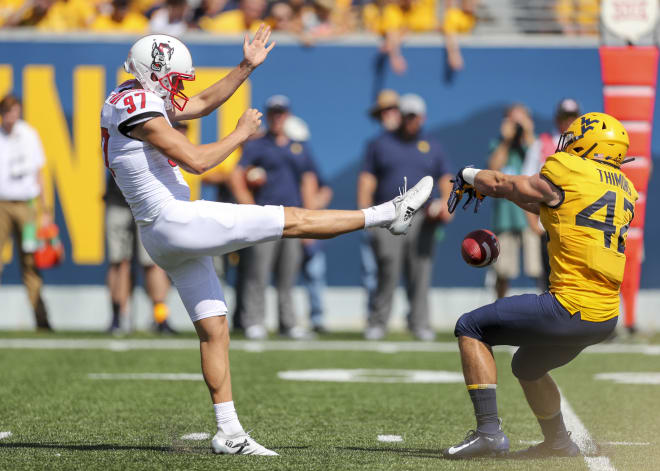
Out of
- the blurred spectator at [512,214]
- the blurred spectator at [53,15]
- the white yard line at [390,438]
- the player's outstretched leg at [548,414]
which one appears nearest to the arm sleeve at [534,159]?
the blurred spectator at [512,214]

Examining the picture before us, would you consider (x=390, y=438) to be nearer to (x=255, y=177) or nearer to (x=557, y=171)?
(x=557, y=171)

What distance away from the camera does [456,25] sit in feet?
45.5

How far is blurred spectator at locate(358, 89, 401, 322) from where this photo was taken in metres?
12.4

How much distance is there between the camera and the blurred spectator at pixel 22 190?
39.8ft

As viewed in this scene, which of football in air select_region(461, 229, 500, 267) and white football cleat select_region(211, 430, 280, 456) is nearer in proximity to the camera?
white football cleat select_region(211, 430, 280, 456)

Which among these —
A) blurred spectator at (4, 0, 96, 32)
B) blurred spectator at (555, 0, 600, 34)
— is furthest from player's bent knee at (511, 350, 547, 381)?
blurred spectator at (4, 0, 96, 32)

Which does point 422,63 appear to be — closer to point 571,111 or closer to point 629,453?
point 571,111

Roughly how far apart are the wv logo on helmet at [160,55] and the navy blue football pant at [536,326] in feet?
6.12

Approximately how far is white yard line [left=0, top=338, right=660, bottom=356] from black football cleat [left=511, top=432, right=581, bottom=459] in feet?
16.9

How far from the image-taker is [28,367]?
9.28 meters

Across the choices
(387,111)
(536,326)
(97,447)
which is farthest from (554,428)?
(387,111)

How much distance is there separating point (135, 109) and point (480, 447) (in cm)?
223

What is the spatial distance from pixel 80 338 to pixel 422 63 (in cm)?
512

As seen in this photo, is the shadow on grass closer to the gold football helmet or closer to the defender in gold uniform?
the defender in gold uniform
